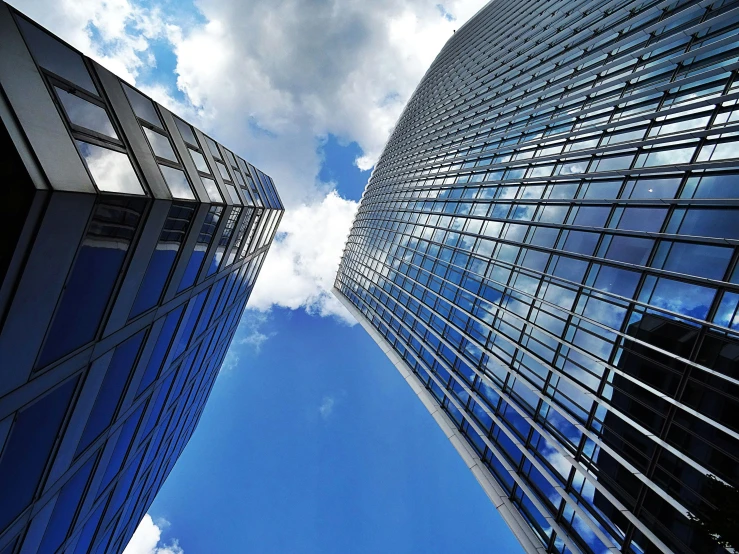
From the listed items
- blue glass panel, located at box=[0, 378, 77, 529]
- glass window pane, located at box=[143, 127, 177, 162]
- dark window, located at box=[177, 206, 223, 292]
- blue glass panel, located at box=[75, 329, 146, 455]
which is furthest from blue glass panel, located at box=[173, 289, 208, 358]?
blue glass panel, located at box=[0, 378, 77, 529]

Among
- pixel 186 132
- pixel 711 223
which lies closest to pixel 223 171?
pixel 186 132

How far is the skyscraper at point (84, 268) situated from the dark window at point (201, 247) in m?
0.08

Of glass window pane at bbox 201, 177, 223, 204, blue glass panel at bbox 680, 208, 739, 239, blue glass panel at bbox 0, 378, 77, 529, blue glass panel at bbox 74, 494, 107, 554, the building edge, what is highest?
blue glass panel at bbox 680, 208, 739, 239

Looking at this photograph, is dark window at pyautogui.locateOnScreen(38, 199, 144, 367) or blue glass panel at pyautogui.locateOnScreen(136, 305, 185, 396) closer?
dark window at pyautogui.locateOnScreen(38, 199, 144, 367)

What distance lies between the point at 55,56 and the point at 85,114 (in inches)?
47.0

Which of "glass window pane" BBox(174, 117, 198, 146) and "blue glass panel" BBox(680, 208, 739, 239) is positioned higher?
"blue glass panel" BBox(680, 208, 739, 239)

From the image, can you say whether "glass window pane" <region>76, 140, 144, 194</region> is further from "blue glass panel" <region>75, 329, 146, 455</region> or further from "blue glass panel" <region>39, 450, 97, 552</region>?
"blue glass panel" <region>39, 450, 97, 552</region>

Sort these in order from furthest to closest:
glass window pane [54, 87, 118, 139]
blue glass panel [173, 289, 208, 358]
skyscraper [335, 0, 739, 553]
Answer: blue glass panel [173, 289, 208, 358] → skyscraper [335, 0, 739, 553] → glass window pane [54, 87, 118, 139]

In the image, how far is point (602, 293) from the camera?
1617 cm

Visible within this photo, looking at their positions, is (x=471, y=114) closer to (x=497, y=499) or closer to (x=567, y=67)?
(x=567, y=67)

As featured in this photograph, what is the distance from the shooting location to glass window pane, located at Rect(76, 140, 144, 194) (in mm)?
6727

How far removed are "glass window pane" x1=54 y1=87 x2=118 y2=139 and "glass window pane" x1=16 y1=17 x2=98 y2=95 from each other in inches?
16.9

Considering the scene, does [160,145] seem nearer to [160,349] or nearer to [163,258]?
[163,258]

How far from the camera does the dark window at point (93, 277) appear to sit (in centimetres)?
717
